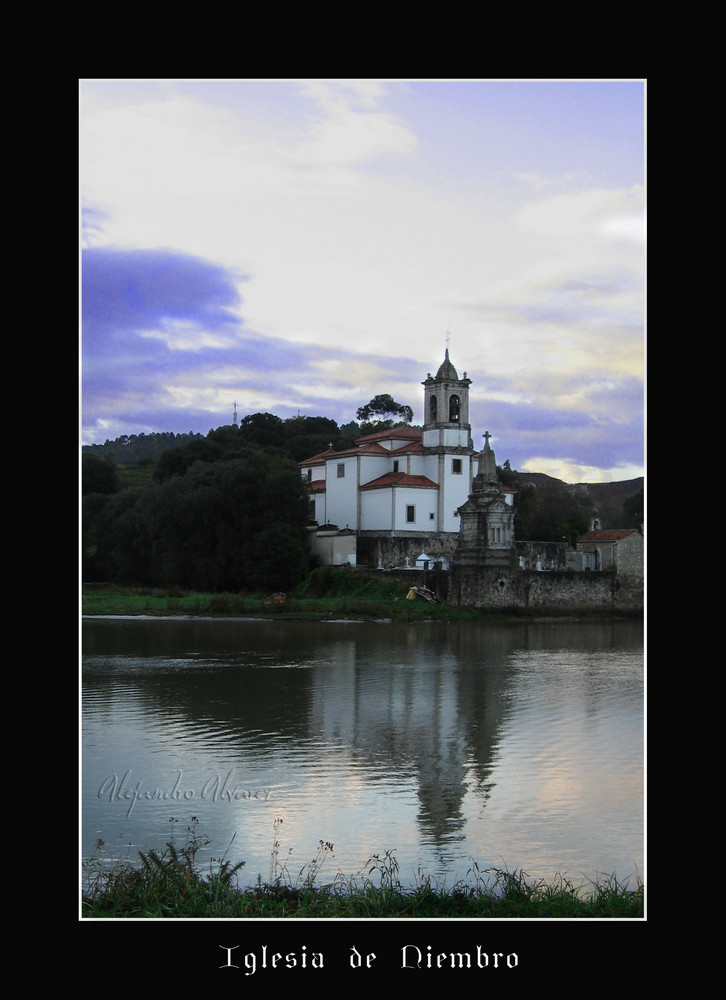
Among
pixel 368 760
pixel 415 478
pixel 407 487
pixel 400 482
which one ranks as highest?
pixel 415 478

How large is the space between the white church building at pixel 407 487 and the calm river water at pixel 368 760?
1720 centimetres

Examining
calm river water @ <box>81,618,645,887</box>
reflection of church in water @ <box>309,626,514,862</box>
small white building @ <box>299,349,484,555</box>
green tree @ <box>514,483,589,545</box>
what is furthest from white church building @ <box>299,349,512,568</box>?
calm river water @ <box>81,618,645,887</box>

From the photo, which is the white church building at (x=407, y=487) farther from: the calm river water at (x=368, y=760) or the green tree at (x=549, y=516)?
the calm river water at (x=368, y=760)

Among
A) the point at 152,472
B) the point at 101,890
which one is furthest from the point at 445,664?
the point at 152,472

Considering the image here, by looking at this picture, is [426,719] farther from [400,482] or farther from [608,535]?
[608,535]

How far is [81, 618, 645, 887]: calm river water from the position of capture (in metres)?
6.81

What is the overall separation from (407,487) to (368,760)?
28293 mm

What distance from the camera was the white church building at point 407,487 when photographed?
37.2 m

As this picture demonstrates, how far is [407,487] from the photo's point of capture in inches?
1491

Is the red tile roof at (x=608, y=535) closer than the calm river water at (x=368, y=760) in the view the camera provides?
No

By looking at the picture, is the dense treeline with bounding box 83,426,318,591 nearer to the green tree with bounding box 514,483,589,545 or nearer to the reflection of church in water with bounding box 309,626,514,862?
the green tree with bounding box 514,483,589,545

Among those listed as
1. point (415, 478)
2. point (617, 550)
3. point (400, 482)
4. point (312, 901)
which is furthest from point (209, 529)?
point (312, 901)

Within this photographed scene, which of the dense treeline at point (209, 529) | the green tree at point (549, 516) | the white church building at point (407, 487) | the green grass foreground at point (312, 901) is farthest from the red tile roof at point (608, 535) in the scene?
the green grass foreground at point (312, 901)
